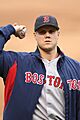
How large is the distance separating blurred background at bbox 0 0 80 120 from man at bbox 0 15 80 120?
2346mm

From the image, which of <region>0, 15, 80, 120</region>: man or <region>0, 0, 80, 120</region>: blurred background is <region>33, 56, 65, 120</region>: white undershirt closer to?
<region>0, 15, 80, 120</region>: man

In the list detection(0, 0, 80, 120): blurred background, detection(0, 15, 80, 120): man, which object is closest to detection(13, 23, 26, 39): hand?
detection(0, 15, 80, 120): man

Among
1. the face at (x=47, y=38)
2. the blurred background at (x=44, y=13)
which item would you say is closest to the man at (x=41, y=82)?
the face at (x=47, y=38)

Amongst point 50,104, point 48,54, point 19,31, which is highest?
point 19,31

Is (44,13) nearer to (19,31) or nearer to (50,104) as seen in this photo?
(19,31)

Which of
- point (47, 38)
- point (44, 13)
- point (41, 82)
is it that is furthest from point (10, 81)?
point (44, 13)

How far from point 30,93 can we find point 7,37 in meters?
0.27

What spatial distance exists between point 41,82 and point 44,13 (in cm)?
324

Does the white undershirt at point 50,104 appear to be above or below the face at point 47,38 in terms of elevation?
below

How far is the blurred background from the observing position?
442 cm

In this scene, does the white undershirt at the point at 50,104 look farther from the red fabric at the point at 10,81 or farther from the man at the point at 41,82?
the red fabric at the point at 10,81

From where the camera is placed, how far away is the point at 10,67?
184 centimetres

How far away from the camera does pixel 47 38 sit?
1877 mm

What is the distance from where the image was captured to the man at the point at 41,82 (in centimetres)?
181
